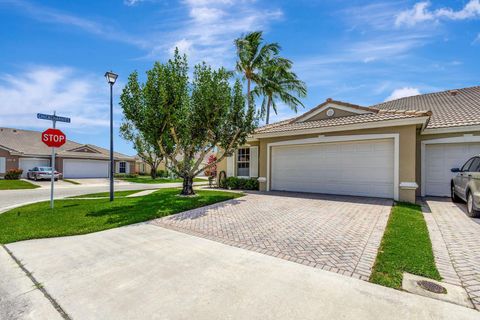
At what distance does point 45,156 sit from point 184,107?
89.7 feet

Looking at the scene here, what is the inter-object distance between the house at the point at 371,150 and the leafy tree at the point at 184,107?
9.56 ft

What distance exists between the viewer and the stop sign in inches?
327

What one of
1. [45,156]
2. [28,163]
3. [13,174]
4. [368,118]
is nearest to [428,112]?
Answer: [368,118]

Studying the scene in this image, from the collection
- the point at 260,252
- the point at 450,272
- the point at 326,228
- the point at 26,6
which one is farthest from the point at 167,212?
the point at 26,6

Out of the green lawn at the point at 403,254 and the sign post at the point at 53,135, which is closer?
the green lawn at the point at 403,254

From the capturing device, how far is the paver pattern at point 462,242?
312cm

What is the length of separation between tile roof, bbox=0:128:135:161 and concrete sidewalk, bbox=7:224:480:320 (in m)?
29.2

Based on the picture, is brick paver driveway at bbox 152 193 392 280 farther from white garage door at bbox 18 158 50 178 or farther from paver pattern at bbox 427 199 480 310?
white garage door at bbox 18 158 50 178

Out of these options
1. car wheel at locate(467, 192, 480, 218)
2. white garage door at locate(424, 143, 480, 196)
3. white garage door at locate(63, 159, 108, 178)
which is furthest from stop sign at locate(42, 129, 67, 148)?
white garage door at locate(63, 159, 108, 178)

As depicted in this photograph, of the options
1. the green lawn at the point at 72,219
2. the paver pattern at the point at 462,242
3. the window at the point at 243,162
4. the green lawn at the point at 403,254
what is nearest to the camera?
the paver pattern at the point at 462,242

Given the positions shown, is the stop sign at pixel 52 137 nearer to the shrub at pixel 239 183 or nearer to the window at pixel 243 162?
the shrub at pixel 239 183

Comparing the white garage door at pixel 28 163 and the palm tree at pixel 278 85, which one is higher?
the palm tree at pixel 278 85

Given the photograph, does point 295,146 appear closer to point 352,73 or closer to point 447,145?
point 352,73

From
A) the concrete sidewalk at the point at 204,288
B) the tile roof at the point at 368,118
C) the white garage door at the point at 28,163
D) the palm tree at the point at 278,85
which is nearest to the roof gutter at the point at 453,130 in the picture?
the tile roof at the point at 368,118
